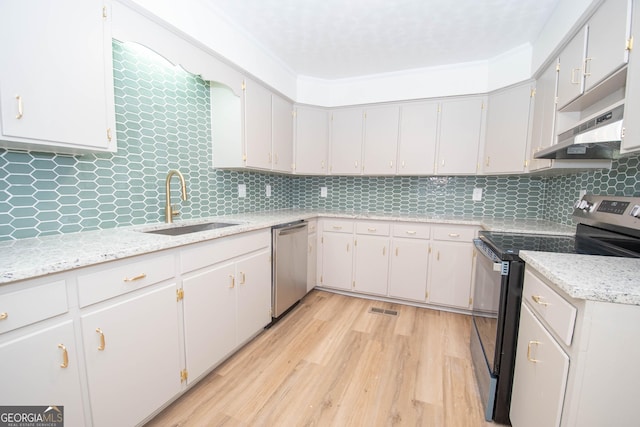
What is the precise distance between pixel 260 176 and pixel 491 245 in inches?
89.6

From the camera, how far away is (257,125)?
243 cm

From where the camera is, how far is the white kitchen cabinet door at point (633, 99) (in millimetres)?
1046

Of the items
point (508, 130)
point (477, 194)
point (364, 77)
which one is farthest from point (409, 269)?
point (364, 77)

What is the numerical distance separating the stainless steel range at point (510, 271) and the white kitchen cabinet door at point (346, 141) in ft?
5.87

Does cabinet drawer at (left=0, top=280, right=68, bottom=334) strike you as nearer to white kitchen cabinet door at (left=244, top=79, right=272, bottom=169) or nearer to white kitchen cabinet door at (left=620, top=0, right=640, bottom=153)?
white kitchen cabinet door at (left=244, top=79, right=272, bottom=169)

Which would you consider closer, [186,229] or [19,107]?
Result: [19,107]

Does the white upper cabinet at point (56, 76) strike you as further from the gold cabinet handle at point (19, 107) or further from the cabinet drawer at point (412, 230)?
the cabinet drawer at point (412, 230)

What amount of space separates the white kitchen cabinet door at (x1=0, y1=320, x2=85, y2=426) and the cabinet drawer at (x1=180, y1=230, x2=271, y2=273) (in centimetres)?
53

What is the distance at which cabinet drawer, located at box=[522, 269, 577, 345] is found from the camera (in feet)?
2.86

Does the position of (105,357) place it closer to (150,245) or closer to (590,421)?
(150,245)

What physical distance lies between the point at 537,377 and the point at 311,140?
2.74 m

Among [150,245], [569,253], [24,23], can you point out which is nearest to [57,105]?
[24,23]

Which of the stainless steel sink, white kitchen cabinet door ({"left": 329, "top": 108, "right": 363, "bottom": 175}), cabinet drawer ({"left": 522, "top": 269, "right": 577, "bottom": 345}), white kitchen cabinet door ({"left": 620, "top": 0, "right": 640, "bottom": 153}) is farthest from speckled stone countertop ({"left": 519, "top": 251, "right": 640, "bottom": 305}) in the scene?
white kitchen cabinet door ({"left": 329, "top": 108, "right": 363, "bottom": 175})

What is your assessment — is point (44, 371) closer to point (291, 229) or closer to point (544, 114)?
point (291, 229)
